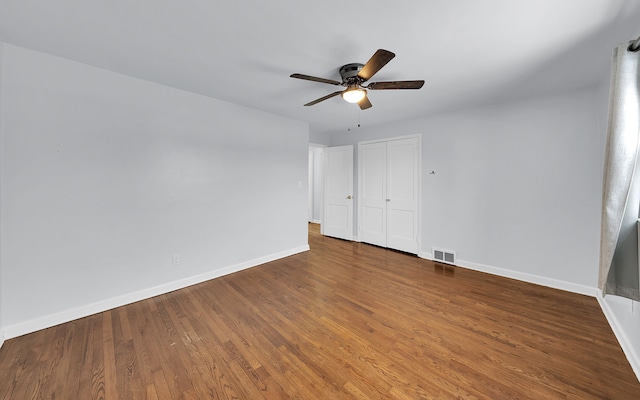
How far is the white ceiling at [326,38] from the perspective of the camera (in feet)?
5.07

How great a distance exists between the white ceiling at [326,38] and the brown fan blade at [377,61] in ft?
0.73

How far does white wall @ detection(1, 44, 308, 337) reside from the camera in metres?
2.05

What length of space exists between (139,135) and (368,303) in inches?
122

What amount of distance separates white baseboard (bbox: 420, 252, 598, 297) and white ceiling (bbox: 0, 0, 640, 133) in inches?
91.7

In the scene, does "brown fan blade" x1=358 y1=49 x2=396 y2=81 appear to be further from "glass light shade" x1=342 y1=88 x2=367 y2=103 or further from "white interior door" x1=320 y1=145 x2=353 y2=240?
"white interior door" x1=320 y1=145 x2=353 y2=240

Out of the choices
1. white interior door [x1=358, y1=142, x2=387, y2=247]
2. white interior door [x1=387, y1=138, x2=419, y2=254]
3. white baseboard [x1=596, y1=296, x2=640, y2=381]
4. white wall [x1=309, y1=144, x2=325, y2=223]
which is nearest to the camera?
white baseboard [x1=596, y1=296, x2=640, y2=381]

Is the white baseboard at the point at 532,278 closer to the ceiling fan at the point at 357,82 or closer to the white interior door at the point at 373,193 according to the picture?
the white interior door at the point at 373,193

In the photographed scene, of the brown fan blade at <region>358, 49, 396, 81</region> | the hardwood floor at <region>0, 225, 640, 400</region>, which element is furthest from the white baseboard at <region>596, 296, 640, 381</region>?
the brown fan blade at <region>358, 49, 396, 81</region>

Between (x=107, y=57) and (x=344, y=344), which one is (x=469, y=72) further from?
(x=107, y=57)

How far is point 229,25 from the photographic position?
67.9 inches

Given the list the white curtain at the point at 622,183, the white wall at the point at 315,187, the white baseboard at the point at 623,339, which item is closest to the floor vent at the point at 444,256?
the white baseboard at the point at 623,339

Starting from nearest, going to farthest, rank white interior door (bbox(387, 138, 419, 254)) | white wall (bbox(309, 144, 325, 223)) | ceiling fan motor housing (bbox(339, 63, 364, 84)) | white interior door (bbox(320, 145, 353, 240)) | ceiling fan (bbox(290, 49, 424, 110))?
ceiling fan (bbox(290, 49, 424, 110)), ceiling fan motor housing (bbox(339, 63, 364, 84)), white interior door (bbox(387, 138, 419, 254)), white interior door (bbox(320, 145, 353, 240)), white wall (bbox(309, 144, 325, 223))

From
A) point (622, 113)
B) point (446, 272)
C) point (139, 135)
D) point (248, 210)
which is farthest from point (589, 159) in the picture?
point (139, 135)

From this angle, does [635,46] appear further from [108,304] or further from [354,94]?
[108,304]
